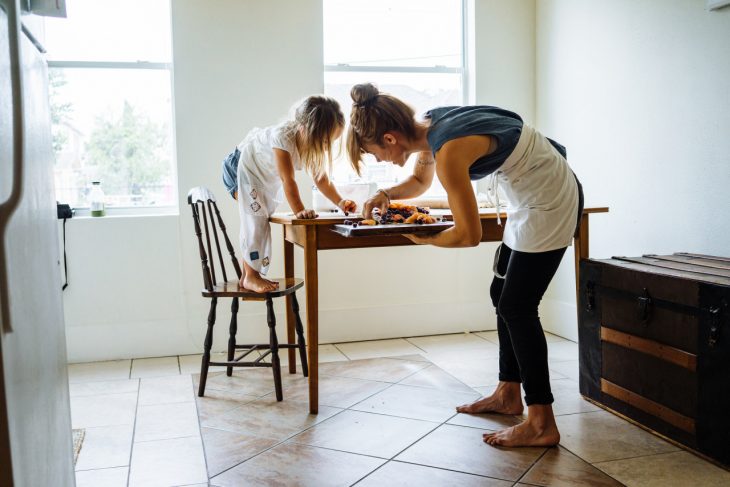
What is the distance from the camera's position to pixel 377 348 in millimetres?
3781

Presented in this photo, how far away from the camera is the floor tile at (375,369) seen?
320cm

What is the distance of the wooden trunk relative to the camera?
2.10 m

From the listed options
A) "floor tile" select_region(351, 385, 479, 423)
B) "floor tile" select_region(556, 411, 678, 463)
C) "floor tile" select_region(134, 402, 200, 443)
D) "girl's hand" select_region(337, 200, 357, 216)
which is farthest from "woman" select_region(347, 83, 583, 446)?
"floor tile" select_region(134, 402, 200, 443)

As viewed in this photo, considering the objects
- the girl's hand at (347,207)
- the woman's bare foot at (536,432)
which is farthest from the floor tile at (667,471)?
the girl's hand at (347,207)

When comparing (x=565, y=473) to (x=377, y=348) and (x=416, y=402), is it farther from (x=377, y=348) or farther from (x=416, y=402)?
(x=377, y=348)

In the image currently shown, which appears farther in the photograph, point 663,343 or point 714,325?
point 663,343

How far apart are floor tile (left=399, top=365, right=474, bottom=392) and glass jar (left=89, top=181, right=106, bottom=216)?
184cm

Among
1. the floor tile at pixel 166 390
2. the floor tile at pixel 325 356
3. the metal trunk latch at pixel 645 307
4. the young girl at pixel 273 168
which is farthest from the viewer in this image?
the floor tile at pixel 325 356

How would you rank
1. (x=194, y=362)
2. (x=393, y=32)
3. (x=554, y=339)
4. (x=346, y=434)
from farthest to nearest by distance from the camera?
(x=393, y=32), (x=554, y=339), (x=194, y=362), (x=346, y=434)

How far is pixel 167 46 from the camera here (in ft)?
12.2

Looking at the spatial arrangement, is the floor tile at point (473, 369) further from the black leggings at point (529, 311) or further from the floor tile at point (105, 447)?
the floor tile at point (105, 447)

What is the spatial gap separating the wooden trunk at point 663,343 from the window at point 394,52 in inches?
67.9

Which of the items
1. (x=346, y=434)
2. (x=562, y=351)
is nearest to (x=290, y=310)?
(x=346, y=434)

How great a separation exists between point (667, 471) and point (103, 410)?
7.08ft
